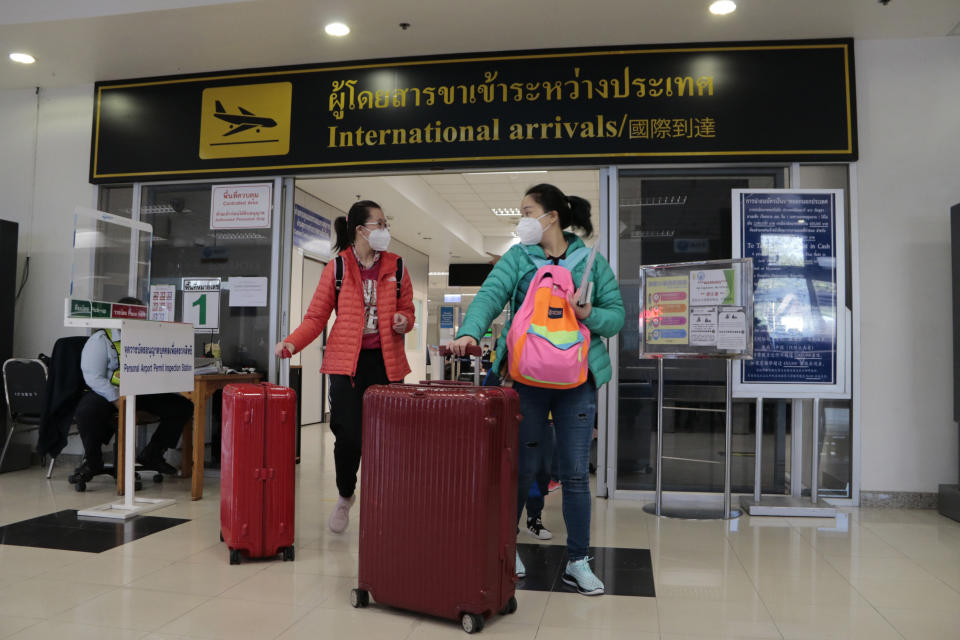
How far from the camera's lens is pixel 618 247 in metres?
4.66

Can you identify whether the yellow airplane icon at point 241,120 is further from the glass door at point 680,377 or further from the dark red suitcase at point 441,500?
the dark red suitcase at point 441,500

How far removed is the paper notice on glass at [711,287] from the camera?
3.97m

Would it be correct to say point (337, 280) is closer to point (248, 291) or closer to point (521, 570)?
point (521, 570)

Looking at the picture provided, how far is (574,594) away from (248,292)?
141 inches

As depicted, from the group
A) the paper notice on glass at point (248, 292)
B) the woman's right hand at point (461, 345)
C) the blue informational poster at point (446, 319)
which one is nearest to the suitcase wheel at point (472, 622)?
the woman's right hand at point (461, 345)

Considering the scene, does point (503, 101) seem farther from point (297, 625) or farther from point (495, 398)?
point (297, 625)

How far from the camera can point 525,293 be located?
267 cm

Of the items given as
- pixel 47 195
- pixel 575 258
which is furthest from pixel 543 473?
pixel 47 195

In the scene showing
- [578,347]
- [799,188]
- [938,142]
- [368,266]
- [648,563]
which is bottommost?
[648,563]

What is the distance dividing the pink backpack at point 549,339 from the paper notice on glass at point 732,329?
66.3 inches

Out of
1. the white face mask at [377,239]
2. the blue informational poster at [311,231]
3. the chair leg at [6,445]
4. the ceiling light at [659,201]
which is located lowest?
the chair leg at [6,445]

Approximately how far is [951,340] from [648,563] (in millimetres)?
2798

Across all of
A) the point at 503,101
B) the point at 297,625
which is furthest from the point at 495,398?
the point at 503,101

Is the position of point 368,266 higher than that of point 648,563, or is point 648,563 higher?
point 368,266
